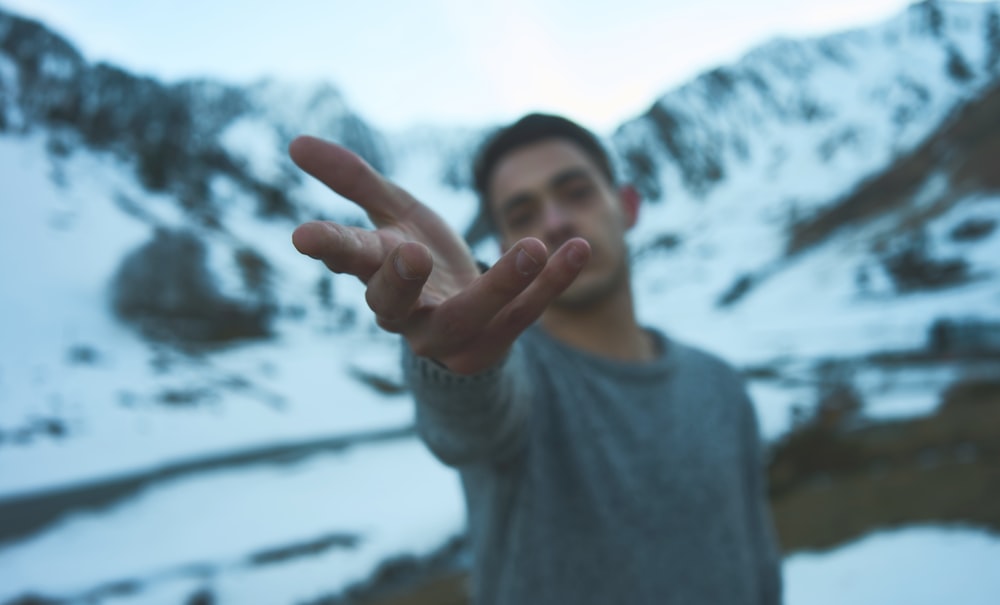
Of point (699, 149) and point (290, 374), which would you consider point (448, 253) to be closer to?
point (290, 374)

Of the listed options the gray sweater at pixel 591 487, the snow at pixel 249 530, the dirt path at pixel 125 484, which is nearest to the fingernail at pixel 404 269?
the gray sweater at pixel 591 487

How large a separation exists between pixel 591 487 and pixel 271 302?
5963 cm

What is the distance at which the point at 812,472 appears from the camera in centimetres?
1145

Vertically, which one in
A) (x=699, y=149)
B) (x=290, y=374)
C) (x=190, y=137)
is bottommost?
(x=290, y=374)

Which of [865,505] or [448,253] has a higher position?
[448,253]

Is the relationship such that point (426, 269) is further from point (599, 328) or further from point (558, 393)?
point (599, 328)

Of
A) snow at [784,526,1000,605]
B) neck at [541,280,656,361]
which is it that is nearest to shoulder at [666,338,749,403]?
neck at [541,280,656,361]

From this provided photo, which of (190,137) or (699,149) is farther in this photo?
(699,149)

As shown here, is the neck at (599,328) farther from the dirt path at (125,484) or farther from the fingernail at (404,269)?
the dirt path at (125,484)

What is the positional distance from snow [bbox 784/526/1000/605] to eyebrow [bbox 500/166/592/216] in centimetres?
591

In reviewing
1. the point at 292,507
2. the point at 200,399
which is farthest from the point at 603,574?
the point at 200,399

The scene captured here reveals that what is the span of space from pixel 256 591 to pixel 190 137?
108635mm

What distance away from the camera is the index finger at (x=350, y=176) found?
121cm

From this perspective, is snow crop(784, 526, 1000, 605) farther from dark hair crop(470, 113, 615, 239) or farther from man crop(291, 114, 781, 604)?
dark hair crop(470, 113, 615, 239)
